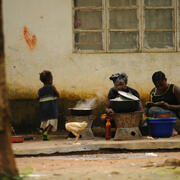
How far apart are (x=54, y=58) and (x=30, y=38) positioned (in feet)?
2.06

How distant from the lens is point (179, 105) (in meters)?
8.73

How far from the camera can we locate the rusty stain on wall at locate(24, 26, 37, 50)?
9.27 metres

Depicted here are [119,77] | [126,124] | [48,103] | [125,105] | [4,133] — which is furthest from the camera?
[48,103]

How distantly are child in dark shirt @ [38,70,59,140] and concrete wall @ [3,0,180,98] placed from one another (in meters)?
0.49

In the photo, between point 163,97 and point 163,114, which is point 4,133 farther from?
point 163,97

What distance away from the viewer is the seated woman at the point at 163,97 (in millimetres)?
8703

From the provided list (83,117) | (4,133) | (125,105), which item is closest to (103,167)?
(4,133)

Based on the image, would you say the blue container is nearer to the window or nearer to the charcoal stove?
the charcoal stove

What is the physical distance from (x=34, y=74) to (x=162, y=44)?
8.95ft

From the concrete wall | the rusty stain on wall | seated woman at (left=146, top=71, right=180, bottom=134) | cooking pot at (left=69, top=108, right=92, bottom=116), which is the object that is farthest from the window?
cooking pot at (left=69, top=108, right=92, bottom=116)

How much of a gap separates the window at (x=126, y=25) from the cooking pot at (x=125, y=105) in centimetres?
155

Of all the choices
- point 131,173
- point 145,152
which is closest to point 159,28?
point 145,152

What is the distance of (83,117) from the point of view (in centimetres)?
865

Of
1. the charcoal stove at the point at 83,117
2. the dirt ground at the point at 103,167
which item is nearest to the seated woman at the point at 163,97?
the charcoal stove at the point at 83,117
